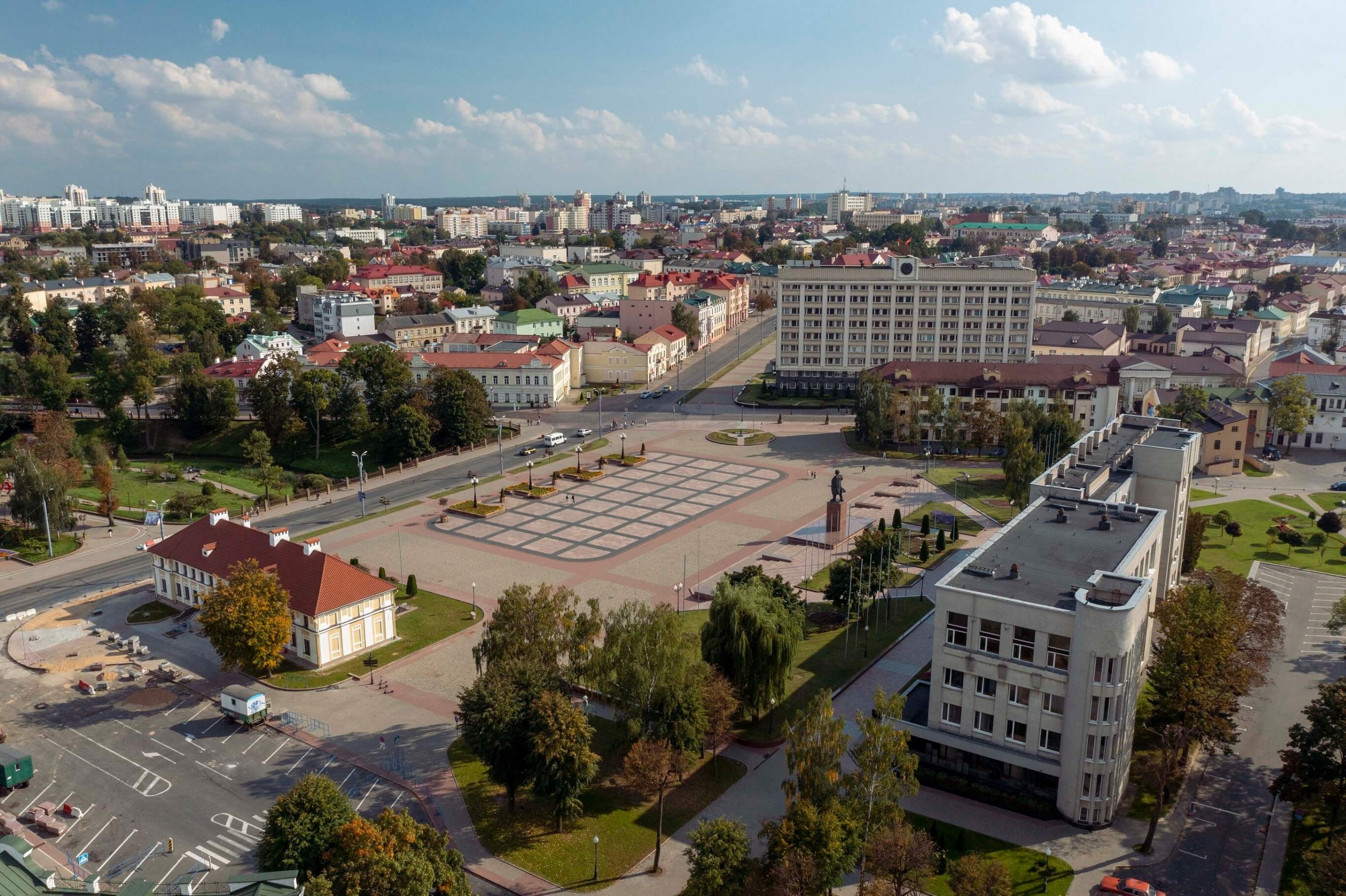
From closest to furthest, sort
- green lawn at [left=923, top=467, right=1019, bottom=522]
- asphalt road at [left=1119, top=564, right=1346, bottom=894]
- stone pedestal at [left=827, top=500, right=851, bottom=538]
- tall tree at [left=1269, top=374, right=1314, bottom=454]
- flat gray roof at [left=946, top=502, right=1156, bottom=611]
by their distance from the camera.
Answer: asphalt road at [left=1119, top=564, right=1346, bottom=894] < flat gray roof at [left=946, top=502, right=1156, bottom=611] < stone pedestal at [left=827, top=500, right=851, bottom=538] < green lawn at [left=923, top=467, right=1019, bottom=522] < tall tree at [left=1269, top=374, right=1314, bottom=454]

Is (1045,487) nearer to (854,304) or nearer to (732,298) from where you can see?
(854,304)

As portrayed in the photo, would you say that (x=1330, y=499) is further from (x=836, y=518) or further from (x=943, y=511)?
(x=836, y=518)

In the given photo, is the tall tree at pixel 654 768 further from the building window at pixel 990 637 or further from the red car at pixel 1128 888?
the red car at pixel 1128 888

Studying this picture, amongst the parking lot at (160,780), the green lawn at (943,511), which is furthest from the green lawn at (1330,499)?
the parking lot at (160,780)

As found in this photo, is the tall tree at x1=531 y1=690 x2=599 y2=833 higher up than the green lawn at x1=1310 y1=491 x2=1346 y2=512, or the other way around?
the tall tree at x1=531 y1=690 x2=599 y2=833

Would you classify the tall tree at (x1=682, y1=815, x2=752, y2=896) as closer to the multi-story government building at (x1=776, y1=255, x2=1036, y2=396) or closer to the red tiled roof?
the red tiled roof

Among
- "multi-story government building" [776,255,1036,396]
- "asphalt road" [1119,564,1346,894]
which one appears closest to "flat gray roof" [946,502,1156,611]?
"asphalt road" [1119,564,1346,894]

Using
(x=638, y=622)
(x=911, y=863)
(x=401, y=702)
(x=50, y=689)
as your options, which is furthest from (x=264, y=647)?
(x=911, y=863)
